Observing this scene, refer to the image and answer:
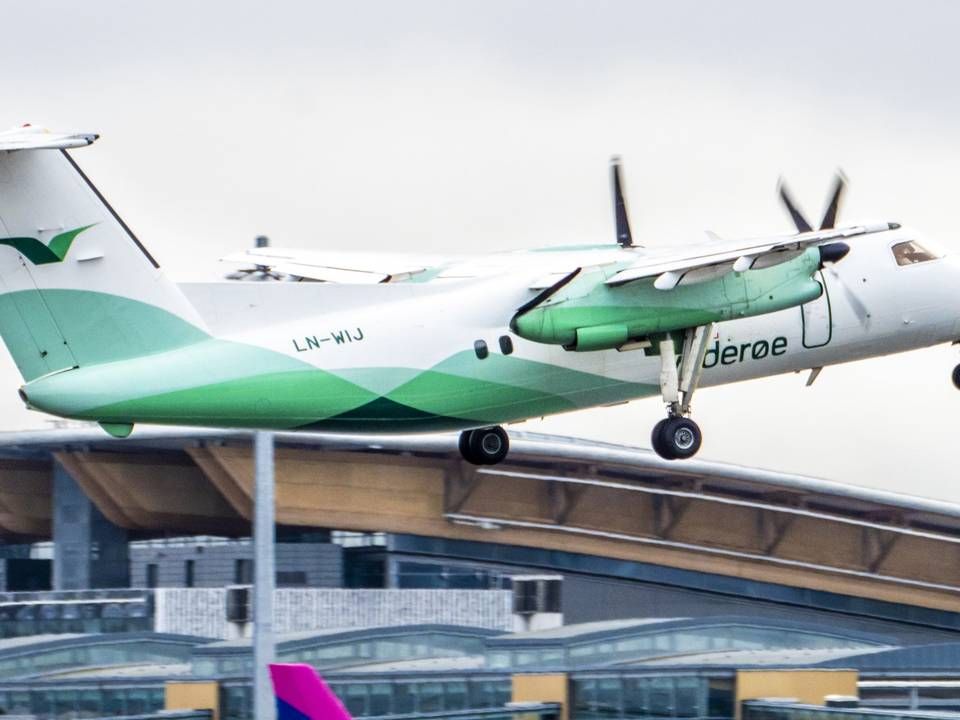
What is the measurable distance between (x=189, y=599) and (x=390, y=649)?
73.1 feet

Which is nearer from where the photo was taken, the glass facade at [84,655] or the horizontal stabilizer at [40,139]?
the horizontal stabilizer at [40,139]

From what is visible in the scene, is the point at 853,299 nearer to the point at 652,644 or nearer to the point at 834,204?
the point at 834,204

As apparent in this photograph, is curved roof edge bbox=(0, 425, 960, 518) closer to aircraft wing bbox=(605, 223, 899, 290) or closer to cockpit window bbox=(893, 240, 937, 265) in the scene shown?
cockpit window bbox=(893, 240, 937, 265)

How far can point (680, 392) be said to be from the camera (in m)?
27.6

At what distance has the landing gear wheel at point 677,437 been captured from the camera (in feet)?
89.9

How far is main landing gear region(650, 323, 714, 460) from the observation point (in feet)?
88.9

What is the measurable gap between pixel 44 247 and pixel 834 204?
44.0ft

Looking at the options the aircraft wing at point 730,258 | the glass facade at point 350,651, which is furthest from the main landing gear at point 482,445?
the glass facade at point 350,651

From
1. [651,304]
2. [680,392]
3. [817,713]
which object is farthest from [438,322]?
[817,713]

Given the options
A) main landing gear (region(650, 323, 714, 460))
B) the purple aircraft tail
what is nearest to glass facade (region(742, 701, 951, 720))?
main landing gear (region(650, 323, 714, 460))

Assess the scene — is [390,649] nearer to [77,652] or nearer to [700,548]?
[77,652]

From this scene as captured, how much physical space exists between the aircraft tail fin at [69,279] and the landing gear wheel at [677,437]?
8.07 metres

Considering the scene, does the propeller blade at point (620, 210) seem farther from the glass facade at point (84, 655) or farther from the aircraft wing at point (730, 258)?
the glass facade at point (84, 655)

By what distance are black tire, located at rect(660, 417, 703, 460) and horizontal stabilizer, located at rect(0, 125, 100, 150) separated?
11331mm
